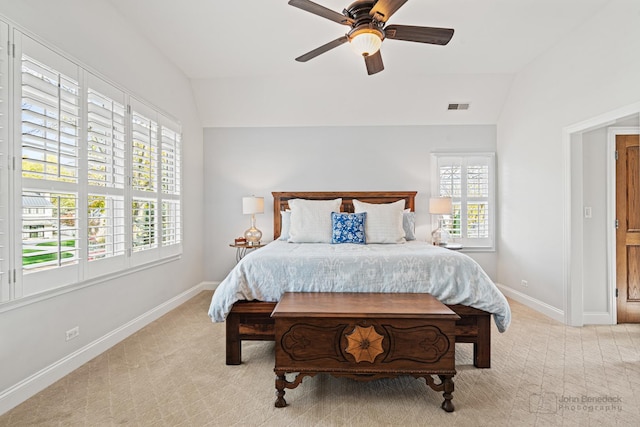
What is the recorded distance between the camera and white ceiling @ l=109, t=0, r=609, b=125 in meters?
2.84

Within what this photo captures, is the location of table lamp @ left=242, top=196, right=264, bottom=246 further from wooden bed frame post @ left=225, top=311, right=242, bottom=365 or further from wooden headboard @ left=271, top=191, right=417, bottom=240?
wooden bed frame post @ left=225, top=311, right=242, bottom=365

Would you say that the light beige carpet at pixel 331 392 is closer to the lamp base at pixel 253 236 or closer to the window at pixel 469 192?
the lamp base at pixel 253 236

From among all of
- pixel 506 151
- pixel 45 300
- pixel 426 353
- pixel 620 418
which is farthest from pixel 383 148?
pixel 45 300

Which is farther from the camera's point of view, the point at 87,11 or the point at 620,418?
the point at 87,11

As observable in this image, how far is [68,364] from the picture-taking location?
92.4 inches

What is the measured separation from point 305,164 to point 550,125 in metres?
3.05

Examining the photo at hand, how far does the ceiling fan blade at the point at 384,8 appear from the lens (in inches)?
78.2

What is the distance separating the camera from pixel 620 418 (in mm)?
1845

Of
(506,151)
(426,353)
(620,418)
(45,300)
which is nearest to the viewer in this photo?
(620,418)

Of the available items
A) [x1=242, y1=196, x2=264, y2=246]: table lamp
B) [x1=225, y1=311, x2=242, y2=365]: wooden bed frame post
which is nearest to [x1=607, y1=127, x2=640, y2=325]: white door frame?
[x1=225, y1=311, x2=242, y2=365]: wooden bed frame post

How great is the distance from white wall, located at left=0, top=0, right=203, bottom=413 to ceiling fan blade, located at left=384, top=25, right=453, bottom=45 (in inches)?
91.3

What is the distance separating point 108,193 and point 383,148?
3543mm

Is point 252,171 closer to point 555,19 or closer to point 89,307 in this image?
point 89,307

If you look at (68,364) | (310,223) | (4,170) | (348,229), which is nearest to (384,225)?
(348,229)
